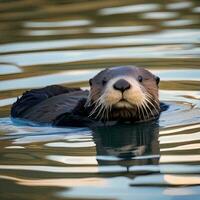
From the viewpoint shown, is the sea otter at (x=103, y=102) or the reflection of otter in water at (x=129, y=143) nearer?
the reflection of otter in water at (x=129, y=143)

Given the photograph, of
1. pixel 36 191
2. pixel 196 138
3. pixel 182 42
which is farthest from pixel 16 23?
pixel 36 191

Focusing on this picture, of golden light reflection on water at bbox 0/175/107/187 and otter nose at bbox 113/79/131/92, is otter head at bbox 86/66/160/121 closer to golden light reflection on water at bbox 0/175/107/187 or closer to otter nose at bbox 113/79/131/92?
otter nose at bbox 113/79/131/92

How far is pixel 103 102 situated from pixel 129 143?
39 cm

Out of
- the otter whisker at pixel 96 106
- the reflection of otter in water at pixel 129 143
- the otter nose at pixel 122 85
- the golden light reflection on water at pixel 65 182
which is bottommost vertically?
the golden light reflection on water at pixel 65 182

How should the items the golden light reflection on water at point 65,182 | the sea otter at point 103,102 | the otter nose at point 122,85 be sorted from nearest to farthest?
1. the golden light reflection on water at point 65,182
2. the otter nose at point 122,85
3. the sea otter at point 103,102

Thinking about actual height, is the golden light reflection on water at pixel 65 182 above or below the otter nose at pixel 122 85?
below

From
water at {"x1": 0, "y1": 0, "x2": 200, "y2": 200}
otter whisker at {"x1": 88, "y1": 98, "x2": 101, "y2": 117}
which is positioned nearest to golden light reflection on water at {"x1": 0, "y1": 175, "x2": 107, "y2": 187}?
water at {"x1": 0, "y1": 0, "x2": 200, "y2": 200}

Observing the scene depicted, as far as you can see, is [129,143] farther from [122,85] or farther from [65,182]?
[65,182]

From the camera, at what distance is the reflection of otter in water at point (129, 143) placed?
6768 millimetres

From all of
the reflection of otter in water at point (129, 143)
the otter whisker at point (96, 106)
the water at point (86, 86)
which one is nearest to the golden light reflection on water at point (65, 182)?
the water at point (86, 86)

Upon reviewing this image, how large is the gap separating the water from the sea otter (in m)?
0.11

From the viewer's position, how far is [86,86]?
979 cm

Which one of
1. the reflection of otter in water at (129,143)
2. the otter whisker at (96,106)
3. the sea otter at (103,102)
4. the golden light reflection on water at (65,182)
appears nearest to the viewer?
the golden light reflection on water at (65,182)

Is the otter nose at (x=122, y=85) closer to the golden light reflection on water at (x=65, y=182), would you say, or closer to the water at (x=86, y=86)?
the water at (x=86, y=86)
